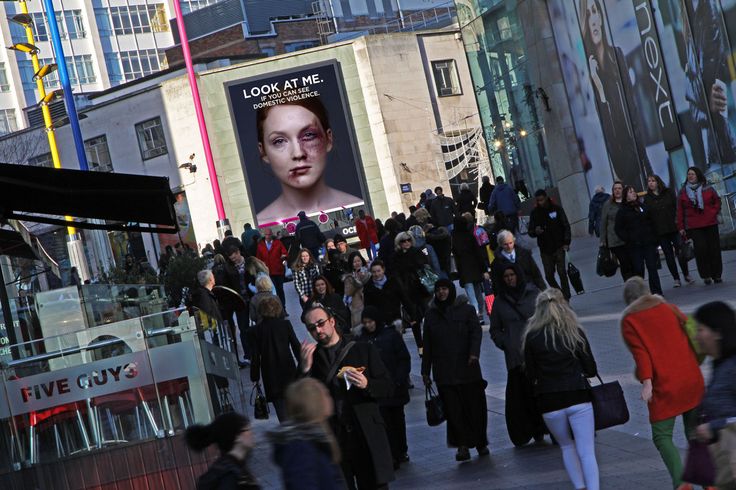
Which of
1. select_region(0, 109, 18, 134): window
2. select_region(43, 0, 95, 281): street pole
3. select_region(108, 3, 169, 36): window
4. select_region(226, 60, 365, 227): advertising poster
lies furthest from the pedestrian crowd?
select_region(108, 3, 169, 36): window

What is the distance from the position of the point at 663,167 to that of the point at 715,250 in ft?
28.6

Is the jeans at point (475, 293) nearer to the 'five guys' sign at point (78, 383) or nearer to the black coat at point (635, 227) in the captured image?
the black coat at point (635, 227)

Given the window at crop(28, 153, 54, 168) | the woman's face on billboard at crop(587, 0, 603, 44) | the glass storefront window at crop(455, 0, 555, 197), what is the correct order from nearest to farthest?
the woman's face on billboard at crop(587, 0, 603, 44), the glass storefront window at crop(455, 0, 555, 197), the window at crop(28, 153, 54, 168)

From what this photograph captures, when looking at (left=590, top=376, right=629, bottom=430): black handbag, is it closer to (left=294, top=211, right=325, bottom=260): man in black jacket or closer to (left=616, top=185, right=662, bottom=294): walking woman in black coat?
(left=616, top=185, right=662, bottom=294): walking woman in black coat

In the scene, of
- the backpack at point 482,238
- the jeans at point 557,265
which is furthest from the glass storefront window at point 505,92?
the jeans at point 557,265

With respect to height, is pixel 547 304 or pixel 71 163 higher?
pixel 71 163

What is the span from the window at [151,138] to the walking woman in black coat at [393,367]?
44245mm

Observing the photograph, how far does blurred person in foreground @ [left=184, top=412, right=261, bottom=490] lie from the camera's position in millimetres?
6012

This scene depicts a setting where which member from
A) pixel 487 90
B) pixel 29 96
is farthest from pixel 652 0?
pixel 29 96

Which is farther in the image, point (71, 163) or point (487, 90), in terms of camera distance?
point (71, 163)

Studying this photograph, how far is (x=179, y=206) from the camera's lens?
5456cm

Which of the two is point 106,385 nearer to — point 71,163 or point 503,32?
point 503,32

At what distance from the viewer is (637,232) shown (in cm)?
1911

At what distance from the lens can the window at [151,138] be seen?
55.7 meters
